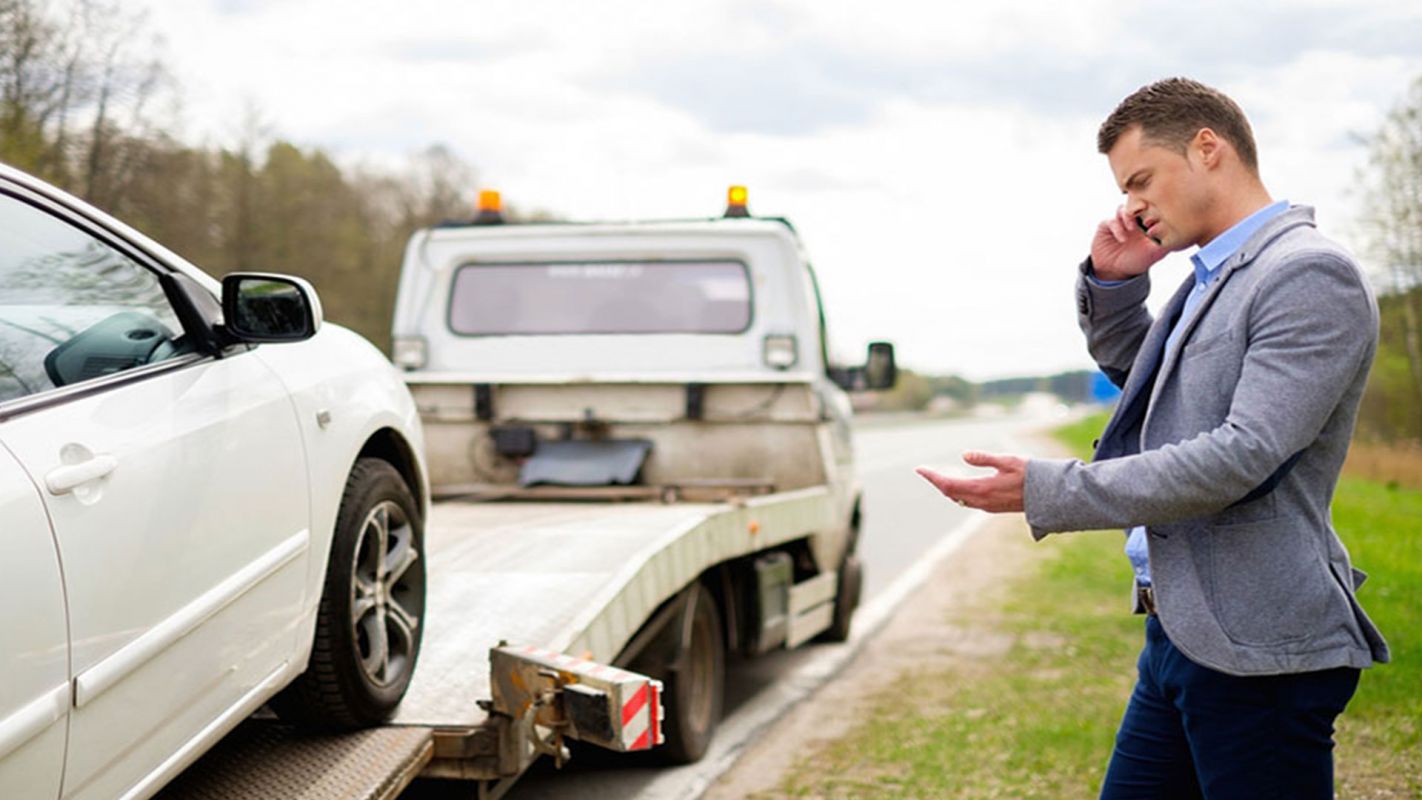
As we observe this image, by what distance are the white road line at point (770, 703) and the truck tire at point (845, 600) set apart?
0.25ft

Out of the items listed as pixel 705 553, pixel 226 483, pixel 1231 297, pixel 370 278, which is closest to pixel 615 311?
pixel 705 553

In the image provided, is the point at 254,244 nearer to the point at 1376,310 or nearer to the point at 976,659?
the point at 976,659

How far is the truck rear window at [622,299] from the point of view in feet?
27.6

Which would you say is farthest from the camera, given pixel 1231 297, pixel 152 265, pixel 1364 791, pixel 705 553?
pixel 705 553

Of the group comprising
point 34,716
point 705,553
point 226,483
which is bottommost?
point 705,553

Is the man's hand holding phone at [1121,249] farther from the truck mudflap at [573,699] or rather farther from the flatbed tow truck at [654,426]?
the flatbed tow truck at [654,426]

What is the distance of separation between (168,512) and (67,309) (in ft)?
1.52

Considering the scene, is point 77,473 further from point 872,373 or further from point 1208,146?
point 872,373

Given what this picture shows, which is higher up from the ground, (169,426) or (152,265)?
(152,265)

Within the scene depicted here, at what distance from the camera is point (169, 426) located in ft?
9.39

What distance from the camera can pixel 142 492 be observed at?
2.67 m

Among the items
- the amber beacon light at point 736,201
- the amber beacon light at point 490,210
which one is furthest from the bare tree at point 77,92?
the amber beacon light at point 736,201

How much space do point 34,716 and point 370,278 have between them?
38.4 m

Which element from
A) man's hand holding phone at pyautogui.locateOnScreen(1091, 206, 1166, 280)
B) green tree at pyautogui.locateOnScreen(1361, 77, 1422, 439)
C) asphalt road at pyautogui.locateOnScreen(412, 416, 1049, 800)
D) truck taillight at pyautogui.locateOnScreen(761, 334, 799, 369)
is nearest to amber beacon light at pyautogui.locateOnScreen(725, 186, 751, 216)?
truck taillight at pyautogui.locateOnScreen(761, 334, 799, 369)
